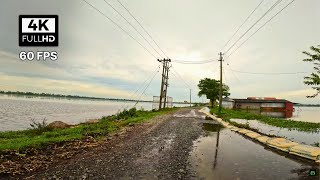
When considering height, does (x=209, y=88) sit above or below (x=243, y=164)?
above

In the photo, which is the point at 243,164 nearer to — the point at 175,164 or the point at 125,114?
the point at 175,164

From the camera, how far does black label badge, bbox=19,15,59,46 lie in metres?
12.1

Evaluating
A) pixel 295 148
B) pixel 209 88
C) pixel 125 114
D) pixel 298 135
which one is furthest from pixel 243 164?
pixel 209 88

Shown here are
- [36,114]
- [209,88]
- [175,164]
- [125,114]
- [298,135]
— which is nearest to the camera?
[175,164]

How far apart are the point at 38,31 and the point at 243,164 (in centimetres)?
1141

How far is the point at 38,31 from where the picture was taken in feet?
A: 41.8

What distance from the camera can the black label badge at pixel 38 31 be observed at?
1211 cm

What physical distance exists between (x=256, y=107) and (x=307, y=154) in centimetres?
8238

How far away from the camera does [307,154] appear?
43.7ft

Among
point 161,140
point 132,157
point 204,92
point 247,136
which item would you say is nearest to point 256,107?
point 204,92

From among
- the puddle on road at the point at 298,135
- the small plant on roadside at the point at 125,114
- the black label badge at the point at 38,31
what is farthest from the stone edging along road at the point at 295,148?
the small plant on roadside at the point at 125,114

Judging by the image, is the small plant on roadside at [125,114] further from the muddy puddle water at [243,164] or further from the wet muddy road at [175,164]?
the muddy puddle water at [243,164]

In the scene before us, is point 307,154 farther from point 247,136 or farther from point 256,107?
point 256,107

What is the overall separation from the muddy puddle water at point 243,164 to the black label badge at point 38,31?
341 inches
